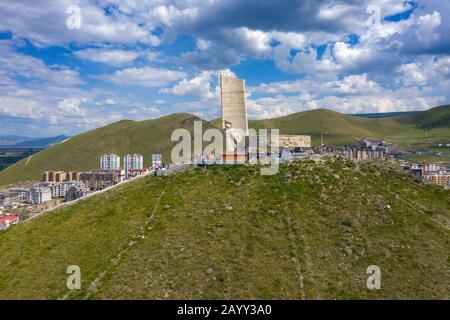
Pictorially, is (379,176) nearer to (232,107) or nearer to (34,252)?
(232,107)

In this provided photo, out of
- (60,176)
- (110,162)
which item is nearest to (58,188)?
(60,176)

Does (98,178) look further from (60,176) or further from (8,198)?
(8,198)

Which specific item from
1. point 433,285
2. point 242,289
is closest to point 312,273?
point 242,289

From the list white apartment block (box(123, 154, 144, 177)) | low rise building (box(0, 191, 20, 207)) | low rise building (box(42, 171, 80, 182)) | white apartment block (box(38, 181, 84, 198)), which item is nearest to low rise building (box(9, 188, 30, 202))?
low rise building (box(0, 191, 20, 207))

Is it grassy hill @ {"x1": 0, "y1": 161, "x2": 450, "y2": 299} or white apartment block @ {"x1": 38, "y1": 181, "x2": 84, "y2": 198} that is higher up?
grassy hill @ {"x1": 0, "y1": 161, "x2": 450, "y2": 299}

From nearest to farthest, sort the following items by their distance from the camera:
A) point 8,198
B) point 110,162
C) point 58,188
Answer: point 8,198, point 58,188, point 110,162

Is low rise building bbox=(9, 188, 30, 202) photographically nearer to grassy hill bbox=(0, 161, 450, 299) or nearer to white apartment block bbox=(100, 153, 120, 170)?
white apartment block bbox=(100, 153, 120, 170)

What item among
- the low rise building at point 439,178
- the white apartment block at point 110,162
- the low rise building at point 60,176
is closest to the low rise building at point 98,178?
the low rise building at point 60,176

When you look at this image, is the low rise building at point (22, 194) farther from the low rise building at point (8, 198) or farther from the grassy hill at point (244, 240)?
the grassy hill at point (244, 240)
